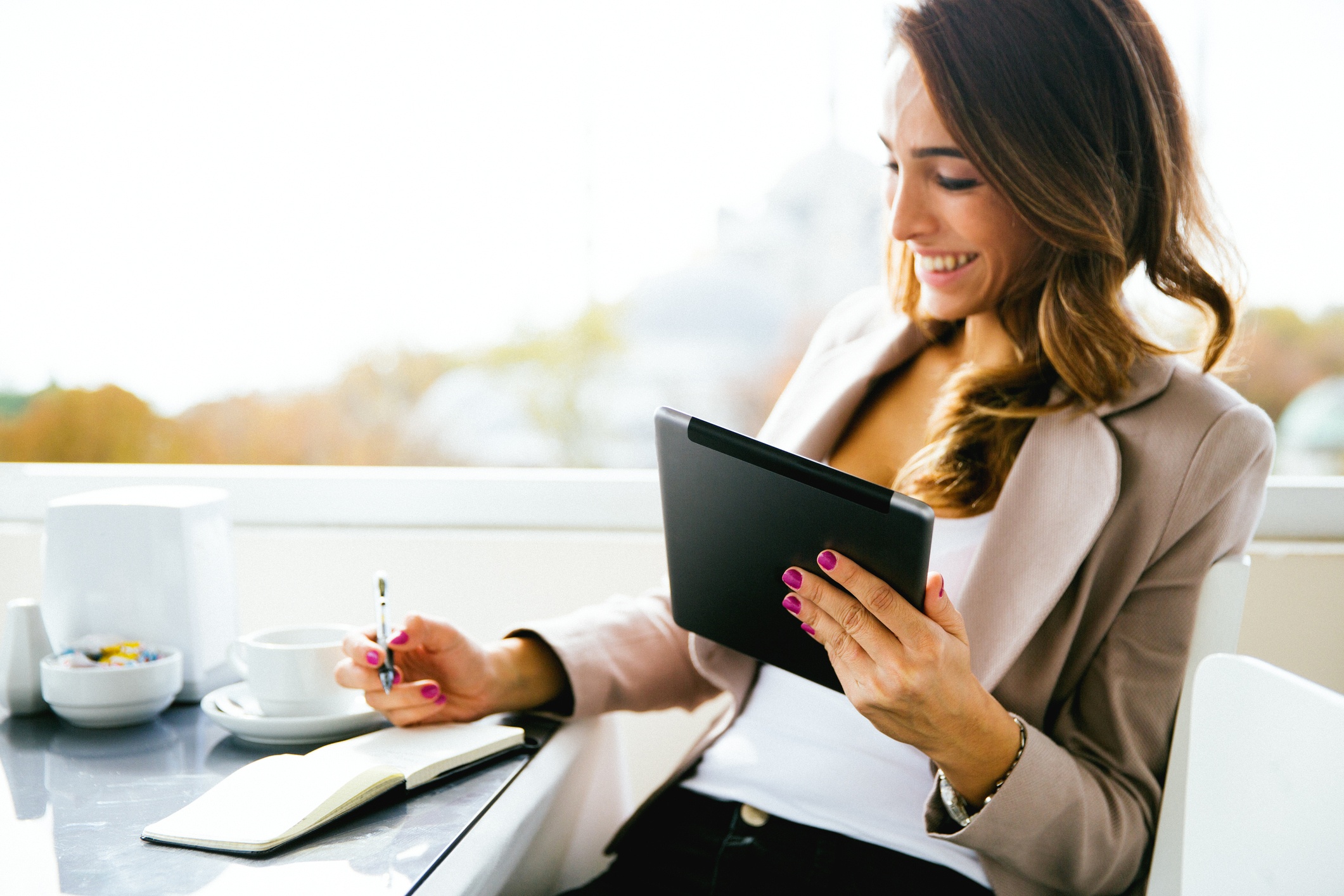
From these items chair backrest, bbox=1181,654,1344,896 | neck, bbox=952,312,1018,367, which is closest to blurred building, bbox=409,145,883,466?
neck, bbox=952,312,1018,367

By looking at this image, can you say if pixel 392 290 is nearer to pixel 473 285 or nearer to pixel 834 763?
pixel 473 285

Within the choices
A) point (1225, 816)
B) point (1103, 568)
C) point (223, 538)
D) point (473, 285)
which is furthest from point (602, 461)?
point (1225, 816)

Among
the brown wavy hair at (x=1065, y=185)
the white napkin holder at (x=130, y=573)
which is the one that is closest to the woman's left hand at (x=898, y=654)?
the brown wavy hair at (x=1065, y=185)

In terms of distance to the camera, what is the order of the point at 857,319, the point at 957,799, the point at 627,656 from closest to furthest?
the point at 957,799 → the point at 627,656 → the point at 857,319

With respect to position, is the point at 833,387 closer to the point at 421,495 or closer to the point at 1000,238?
the point at 1000,238

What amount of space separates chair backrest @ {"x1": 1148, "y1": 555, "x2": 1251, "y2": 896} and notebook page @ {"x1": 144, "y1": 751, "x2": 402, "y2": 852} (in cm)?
65

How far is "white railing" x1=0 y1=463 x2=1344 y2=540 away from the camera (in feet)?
5.22

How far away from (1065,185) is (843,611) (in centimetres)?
48

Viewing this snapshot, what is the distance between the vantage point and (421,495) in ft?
5.31

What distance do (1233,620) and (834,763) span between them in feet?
1.25

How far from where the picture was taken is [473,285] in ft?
5.84

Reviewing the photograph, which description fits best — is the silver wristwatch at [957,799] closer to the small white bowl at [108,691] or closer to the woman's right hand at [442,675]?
the woman's right hand at [442,675]

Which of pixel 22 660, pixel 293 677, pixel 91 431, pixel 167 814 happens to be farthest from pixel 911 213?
pixel 91 431

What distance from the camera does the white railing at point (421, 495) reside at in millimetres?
1592
